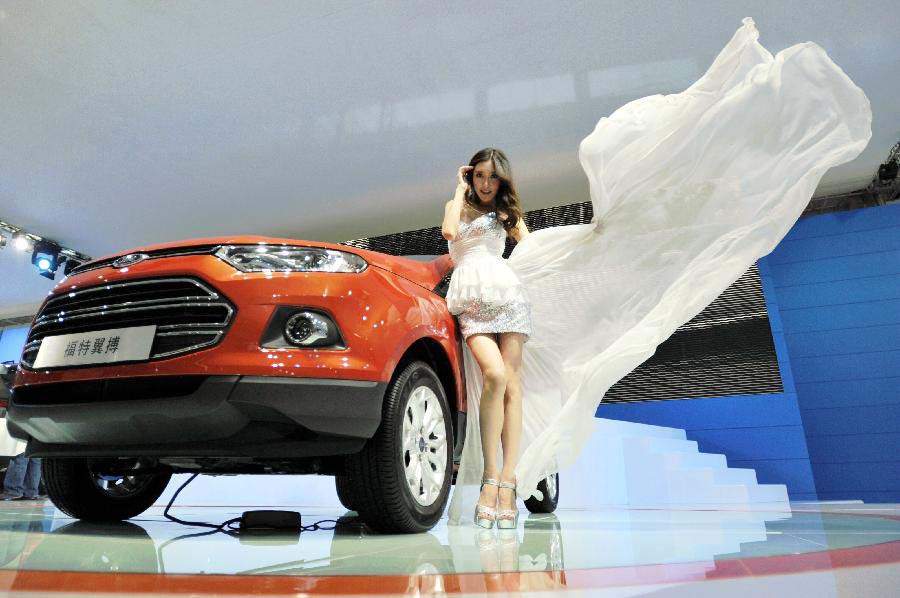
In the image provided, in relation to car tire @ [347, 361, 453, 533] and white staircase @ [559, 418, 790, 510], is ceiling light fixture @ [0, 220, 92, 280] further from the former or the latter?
car tire @ [347, 361, 453, 533]

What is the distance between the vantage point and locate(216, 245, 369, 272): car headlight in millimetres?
1855

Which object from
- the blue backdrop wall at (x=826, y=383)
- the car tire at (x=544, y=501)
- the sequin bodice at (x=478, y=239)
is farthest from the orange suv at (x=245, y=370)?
the blue backdrop wall at (x=826, y=383)

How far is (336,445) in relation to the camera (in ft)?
5.71

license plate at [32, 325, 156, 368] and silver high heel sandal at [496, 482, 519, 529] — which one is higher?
license plate at [32, 325, 156, 368]

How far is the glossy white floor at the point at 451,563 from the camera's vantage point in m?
0.97

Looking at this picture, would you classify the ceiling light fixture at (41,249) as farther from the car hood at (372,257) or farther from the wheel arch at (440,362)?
the wheel arch at (440,362)

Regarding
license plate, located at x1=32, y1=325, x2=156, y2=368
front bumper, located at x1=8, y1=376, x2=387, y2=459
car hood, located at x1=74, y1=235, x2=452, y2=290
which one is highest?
car hood, located at x1=74, y1=235, x2=452, y2=290

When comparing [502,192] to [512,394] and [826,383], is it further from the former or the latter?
[826,383]

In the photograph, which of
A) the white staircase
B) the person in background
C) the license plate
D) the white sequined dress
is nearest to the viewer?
the license plate

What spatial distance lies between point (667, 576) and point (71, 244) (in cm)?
983

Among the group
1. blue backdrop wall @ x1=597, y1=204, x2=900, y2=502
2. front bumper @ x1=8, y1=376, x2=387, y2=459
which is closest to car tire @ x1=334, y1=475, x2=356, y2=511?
front bumper @ x1=8, y1=376, x2=387, y2=459

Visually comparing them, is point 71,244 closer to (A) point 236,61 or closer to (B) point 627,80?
(A) point 236,61

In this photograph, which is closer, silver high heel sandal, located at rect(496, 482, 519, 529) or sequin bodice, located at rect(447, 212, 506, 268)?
silver high heel sandal, located at rect(496, 482, 519, 529)

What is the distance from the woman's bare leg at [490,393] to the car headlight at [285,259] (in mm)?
666
